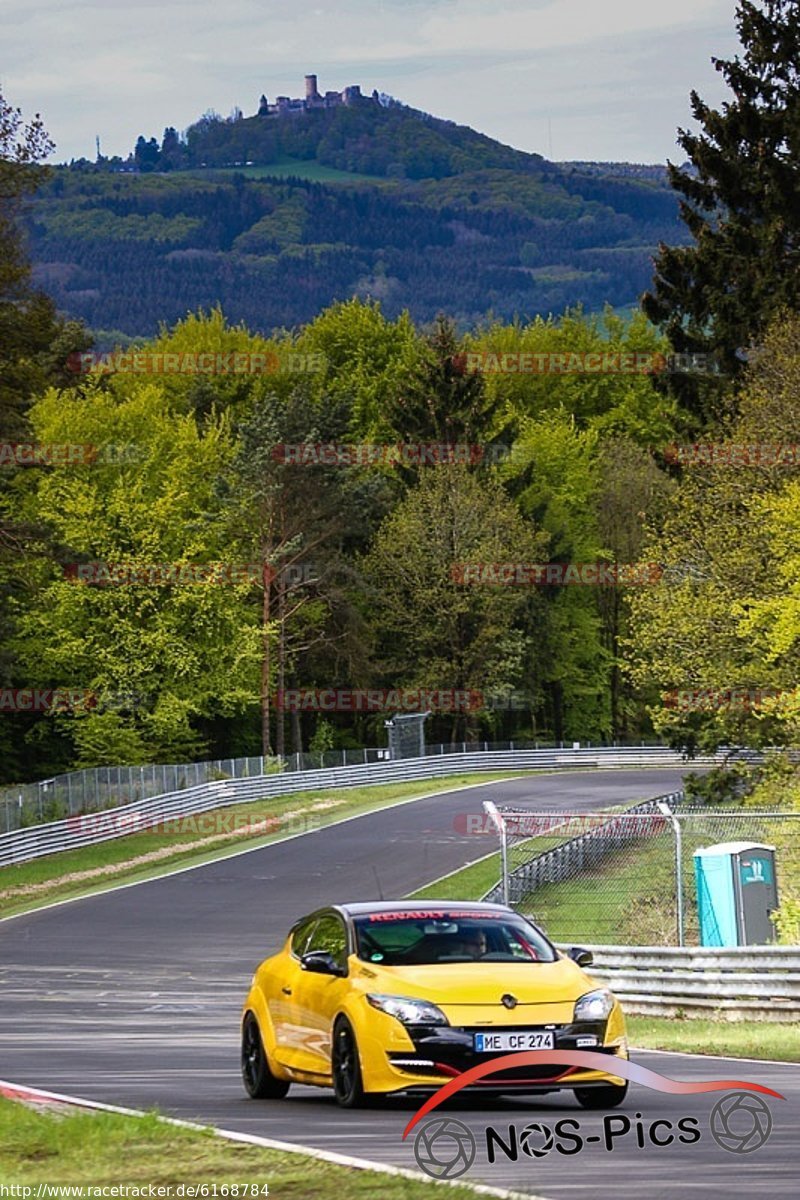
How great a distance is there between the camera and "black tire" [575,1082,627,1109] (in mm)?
12180

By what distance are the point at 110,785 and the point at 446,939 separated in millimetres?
47519

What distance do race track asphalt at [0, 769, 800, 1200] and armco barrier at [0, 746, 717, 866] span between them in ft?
16.9

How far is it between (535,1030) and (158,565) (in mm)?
64476

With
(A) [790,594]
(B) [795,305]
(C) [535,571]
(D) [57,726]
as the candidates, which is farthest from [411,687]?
(A) [790,594]

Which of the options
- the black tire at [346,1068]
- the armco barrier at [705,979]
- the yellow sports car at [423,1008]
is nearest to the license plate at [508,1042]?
the yellow sports car at [423,1008]

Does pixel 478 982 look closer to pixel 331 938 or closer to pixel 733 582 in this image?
pixel 331 938

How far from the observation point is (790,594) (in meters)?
40.4

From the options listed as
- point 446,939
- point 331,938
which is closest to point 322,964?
point 331,938

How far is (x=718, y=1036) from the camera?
19094mm

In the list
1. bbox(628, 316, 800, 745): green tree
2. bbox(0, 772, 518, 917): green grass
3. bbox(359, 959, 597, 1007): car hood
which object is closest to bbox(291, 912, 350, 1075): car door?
bbox(359, 959, 597, 1007): car hood

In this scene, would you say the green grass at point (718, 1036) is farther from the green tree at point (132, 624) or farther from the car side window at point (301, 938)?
the green tree at point (132, 624)

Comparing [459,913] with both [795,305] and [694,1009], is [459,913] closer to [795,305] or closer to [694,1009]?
[694,1009]

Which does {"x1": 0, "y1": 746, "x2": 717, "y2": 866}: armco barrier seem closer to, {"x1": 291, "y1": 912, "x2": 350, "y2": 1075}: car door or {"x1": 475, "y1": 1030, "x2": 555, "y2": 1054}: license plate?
{"x1": 291, "y1": 912, "x2": 350, "y2": 1075}: car door

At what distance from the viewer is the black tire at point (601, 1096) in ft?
40.0
